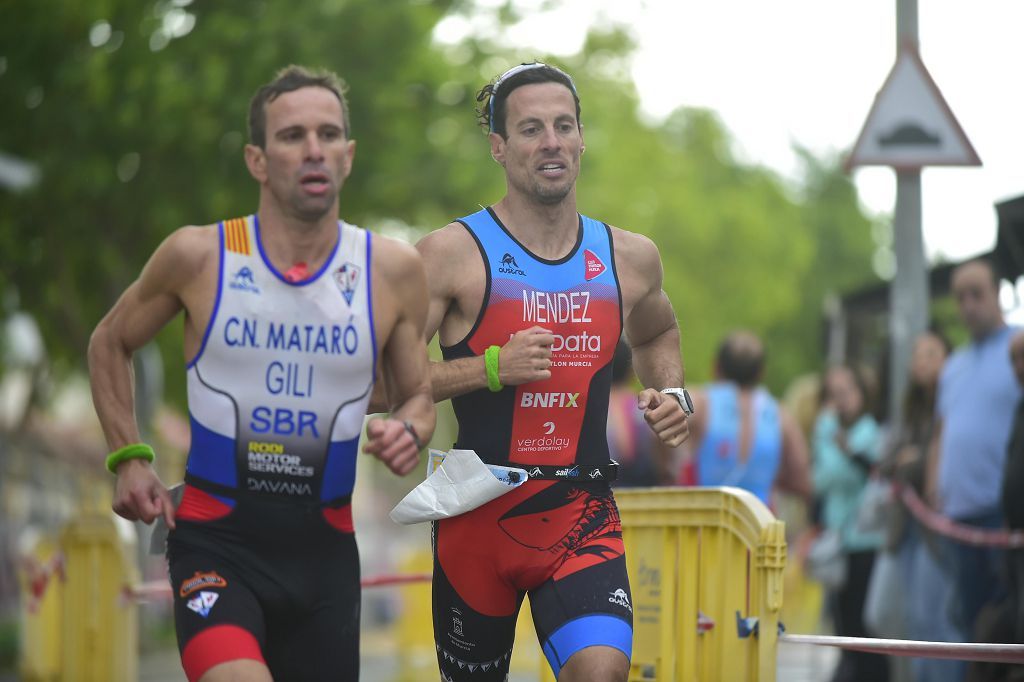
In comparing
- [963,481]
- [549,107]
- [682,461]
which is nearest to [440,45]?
[682,461]

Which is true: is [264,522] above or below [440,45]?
below

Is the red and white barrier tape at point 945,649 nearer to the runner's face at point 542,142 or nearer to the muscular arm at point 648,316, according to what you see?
the muscular arm at point 648,316

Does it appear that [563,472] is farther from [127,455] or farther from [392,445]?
[127,455]

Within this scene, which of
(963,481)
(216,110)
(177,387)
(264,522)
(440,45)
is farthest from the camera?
(177,387)

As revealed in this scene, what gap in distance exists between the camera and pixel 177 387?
82.9 feet

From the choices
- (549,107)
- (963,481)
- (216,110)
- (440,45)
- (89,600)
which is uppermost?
(440,45)

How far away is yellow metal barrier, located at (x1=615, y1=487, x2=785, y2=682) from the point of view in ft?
21.0

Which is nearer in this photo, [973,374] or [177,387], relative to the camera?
[973,374]

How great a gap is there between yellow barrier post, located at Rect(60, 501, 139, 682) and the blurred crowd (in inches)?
114

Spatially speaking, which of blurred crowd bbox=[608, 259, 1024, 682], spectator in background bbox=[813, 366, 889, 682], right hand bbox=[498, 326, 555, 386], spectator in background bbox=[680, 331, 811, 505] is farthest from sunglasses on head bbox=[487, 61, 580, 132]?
spectator in background bbox=[813, 366, 889, 682]

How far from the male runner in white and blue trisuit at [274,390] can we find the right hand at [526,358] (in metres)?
0.49

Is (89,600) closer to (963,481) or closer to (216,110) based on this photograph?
(963,481)

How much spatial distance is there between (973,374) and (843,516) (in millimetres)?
3041

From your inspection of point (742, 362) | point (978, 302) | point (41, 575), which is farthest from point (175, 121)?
point (978, 302)
